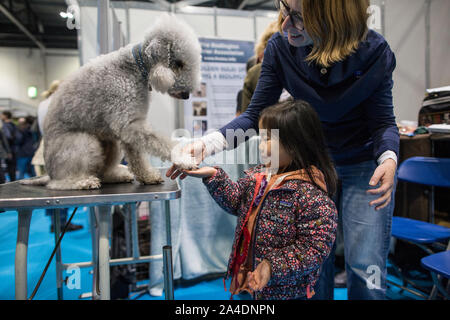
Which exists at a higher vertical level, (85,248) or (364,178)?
(364,178)

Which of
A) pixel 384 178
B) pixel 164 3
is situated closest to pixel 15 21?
pixel 384 178

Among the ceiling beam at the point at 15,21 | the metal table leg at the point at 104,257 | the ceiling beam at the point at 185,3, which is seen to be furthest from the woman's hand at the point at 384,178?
the ceiling beam at the point at 185,3

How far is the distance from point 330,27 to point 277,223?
0.55 metres

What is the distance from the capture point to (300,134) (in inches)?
30.5

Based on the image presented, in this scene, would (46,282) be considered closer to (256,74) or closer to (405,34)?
(256,74)

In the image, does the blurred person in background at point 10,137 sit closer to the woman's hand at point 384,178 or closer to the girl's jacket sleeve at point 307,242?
the girl's jacket sleeve at point 307,242

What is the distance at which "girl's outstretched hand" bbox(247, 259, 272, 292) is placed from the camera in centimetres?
67

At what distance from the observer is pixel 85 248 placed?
2.44 m

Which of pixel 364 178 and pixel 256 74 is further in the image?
pixel 256 74

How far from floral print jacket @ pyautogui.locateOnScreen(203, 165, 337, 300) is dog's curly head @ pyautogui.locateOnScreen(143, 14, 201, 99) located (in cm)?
31

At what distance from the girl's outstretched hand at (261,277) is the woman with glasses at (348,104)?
315mm

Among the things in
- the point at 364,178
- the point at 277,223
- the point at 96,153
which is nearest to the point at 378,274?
the point at 364,178

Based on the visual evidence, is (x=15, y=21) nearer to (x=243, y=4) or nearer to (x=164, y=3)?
(x=164, y=3)

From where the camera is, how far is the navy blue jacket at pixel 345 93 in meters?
0.81
